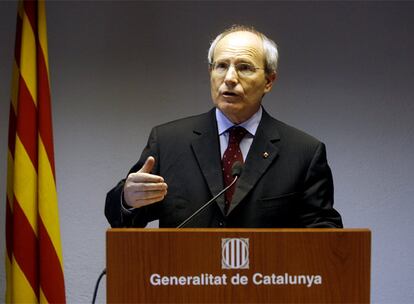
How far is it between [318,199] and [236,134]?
35 cm

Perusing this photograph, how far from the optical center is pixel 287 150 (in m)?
1.75

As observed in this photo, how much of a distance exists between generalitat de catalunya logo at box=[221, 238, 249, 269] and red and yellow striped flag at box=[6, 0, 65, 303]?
5.26 feet

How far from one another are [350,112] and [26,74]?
1.81 meters

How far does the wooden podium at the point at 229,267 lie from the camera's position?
1066 millimetres

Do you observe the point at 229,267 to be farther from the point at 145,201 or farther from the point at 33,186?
the point at 33,186

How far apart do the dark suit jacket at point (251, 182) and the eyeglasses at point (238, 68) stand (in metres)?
0.17

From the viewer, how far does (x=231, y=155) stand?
171 cm

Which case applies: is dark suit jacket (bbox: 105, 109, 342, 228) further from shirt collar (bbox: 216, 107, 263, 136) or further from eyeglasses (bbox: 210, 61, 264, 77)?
eyeglasses (bbox: 210, 61, 264, 77)

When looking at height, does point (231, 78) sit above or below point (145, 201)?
above

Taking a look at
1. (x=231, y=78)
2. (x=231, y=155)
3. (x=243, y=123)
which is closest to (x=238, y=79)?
(x=231, y=78)

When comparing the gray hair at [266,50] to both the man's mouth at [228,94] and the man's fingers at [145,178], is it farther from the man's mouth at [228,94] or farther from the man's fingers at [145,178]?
the man's fingers at [145,178]

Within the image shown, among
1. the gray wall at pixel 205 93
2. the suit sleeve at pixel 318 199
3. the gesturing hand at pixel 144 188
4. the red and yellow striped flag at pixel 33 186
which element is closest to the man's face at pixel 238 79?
the suit sleeve at pixel 318 199

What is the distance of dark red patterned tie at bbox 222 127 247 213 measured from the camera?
1.65 m

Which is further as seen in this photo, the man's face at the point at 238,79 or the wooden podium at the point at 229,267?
the man's face at the point at 238,79
